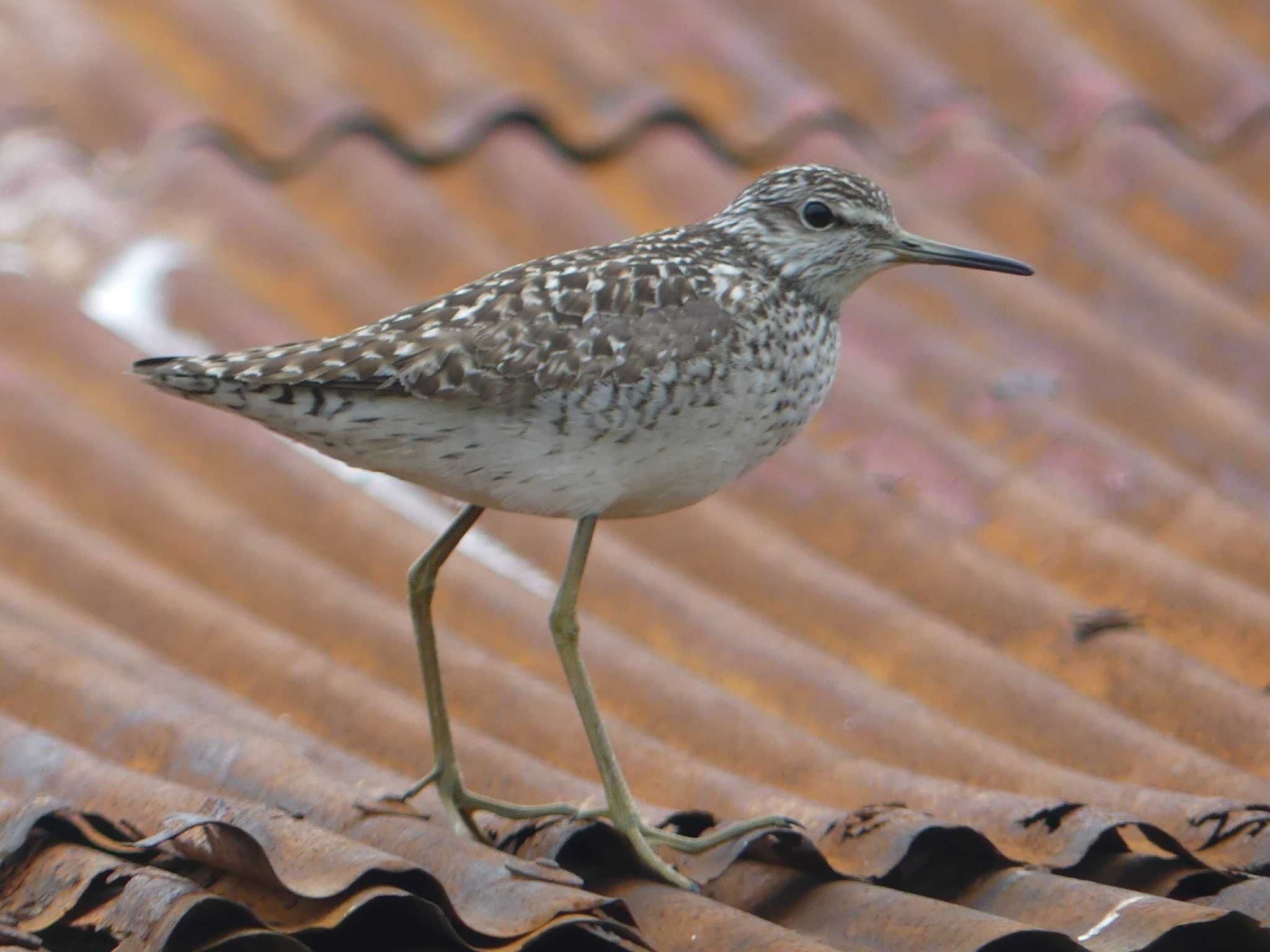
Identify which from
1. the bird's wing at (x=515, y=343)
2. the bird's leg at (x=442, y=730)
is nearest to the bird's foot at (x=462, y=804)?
the bird's leg at (x=442, y=730)

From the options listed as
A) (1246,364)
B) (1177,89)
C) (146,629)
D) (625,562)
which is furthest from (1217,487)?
(146,629)

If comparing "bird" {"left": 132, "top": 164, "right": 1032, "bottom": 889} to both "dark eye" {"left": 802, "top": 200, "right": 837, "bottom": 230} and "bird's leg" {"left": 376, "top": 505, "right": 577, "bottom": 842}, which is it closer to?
"bird's leg" {"left": 376, "top": 505, "right": 577, "bottom": 842}

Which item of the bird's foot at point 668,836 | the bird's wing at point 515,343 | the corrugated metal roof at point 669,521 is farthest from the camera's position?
the bird's wing at point 515,343

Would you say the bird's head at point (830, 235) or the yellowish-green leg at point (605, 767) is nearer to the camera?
the yellowish-green leg at point (605, 767)

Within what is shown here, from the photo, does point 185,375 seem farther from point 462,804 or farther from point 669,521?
point 669,521

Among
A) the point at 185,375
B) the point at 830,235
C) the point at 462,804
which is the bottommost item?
the point at 462,804

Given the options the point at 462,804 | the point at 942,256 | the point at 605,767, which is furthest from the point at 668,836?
the point at 942,256

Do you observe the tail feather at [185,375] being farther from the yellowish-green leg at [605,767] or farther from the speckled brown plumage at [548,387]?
the yellowish-green leg at [605,767]

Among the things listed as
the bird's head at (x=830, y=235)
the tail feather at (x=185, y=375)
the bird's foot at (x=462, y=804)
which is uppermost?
the bird's head at (x=830, y=235)

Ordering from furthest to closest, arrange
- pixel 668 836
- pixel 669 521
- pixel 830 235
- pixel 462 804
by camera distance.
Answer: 1. pixel 669 521
2. pixel 830 235
3. pixel 462 804
4. pixel 668 836
